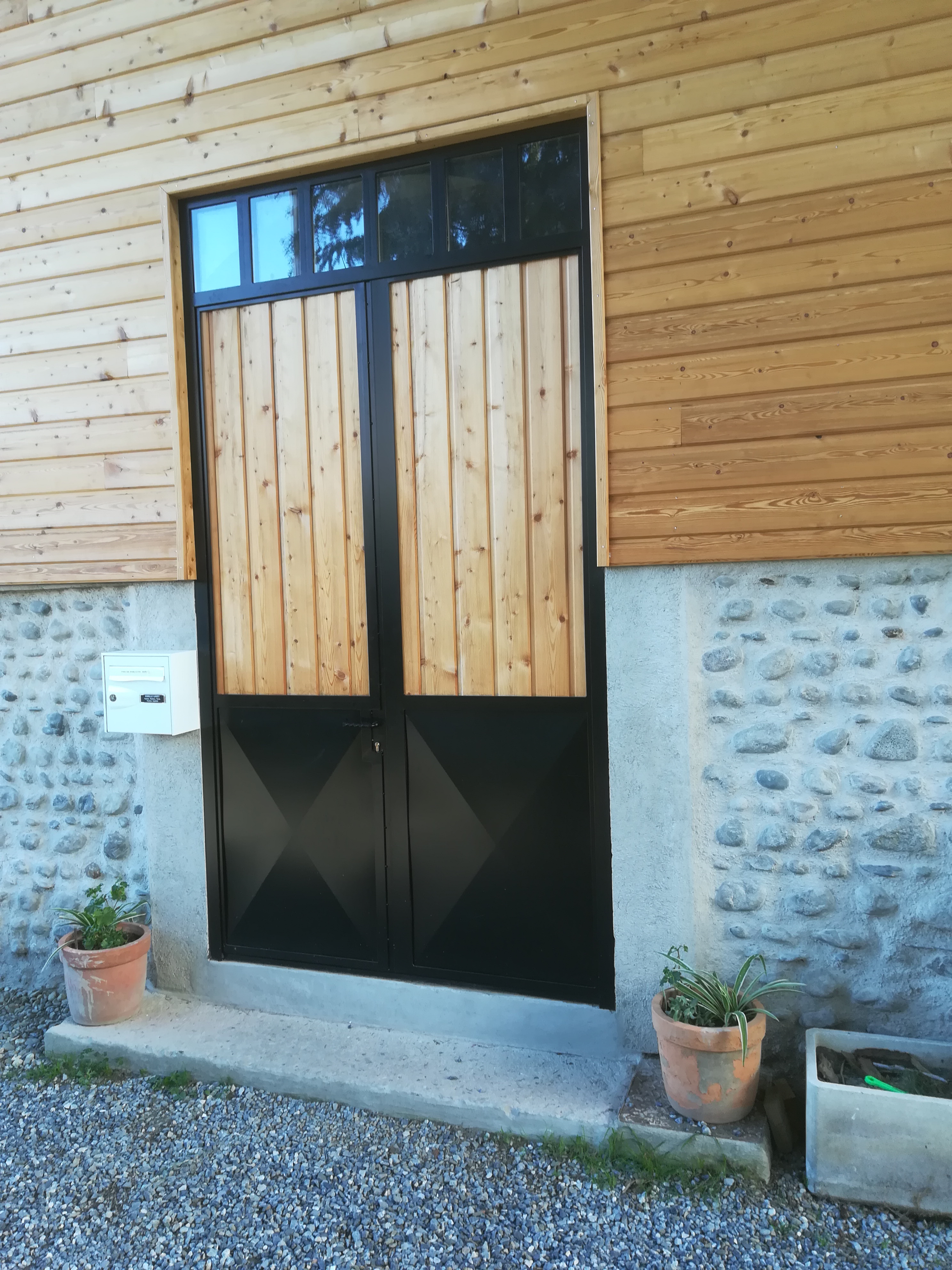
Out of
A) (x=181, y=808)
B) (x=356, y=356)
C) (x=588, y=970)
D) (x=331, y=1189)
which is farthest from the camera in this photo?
(x=181, y=808)

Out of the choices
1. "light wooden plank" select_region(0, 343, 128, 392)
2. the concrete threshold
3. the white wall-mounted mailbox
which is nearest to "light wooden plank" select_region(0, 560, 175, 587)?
the white wall-mounted mailbox

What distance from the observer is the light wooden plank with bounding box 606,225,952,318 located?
2752mm

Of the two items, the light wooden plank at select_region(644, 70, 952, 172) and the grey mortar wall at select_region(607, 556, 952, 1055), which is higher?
the light wooden plank at select_region(644, 70, 952, 172)

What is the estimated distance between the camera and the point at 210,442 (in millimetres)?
3799

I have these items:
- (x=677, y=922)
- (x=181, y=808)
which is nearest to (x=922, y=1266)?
(x=677, y=922)

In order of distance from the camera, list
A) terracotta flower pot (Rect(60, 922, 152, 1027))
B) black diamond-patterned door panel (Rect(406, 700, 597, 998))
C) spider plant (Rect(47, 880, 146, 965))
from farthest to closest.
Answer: spider plant (Rect(47, 880, 146, 965))
terracotta flower pot (Rect(60, 922, 152, 1027))
black diamond-patterned door panel (Rect(406, 700, 597, 998))

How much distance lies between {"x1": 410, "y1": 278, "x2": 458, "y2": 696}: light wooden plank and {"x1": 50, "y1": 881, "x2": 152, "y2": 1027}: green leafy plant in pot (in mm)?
1695

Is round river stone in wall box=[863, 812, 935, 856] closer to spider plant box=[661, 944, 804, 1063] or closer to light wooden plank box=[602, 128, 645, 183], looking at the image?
spider plant box=[661, 944, 804, 1063]

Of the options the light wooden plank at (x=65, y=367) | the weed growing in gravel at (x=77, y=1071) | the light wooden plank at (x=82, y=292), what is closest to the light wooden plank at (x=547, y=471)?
the light wooden plank at (x=82, y=292)

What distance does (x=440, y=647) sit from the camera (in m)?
3.47

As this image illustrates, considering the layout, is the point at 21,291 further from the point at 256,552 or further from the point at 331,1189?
the point at 331,1189

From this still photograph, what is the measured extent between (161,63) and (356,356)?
1.53m

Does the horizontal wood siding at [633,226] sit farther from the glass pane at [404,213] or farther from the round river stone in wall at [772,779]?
the round river stone in wall at [772,779]

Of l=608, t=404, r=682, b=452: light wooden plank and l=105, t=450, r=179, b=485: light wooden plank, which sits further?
l=105, t=450, r=179, b=485: light wooden plank
